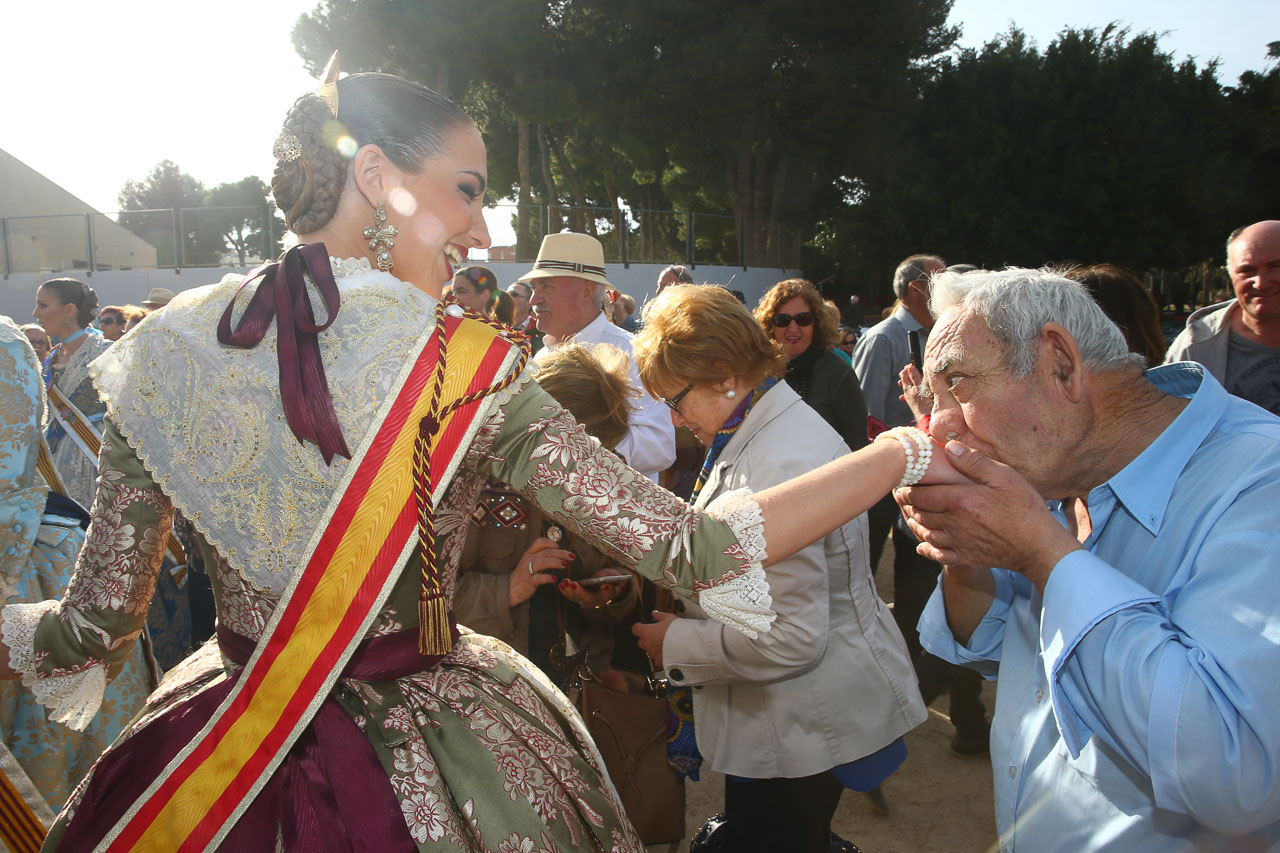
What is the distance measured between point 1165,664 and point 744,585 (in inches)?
27.5

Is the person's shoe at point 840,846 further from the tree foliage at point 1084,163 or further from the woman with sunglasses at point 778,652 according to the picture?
the tree foliage at point 1084,163

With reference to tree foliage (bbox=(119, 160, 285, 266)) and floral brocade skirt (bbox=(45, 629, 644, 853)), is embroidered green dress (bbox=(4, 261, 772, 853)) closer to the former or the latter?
floral brocade skirt (bbox=(45, 629, 644, 853))

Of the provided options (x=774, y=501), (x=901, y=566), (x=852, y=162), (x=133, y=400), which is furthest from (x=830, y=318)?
(x=852, y=162)

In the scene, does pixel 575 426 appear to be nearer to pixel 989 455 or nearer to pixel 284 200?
pixel 284 200

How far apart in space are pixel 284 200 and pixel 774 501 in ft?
3.77

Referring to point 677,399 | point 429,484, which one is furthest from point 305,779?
point 677,399

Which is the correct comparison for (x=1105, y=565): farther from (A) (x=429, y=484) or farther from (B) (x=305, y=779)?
(B) (x=305, y=779)

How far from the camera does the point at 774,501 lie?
1.53 metres

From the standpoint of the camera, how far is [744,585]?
1.48 metres

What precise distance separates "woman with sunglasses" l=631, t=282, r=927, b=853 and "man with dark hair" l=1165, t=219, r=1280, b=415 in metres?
2.94

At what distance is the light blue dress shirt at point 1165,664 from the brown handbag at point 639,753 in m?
1.27

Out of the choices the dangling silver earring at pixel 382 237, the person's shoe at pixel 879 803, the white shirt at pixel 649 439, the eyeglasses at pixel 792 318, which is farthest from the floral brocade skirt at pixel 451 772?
the eyeglasses at pixel 792 318

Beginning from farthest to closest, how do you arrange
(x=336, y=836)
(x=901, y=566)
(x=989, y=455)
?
(x=901, y=566)
(x=989, y=455)
(x=336, y=836)

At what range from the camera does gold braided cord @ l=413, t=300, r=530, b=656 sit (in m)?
1.49
